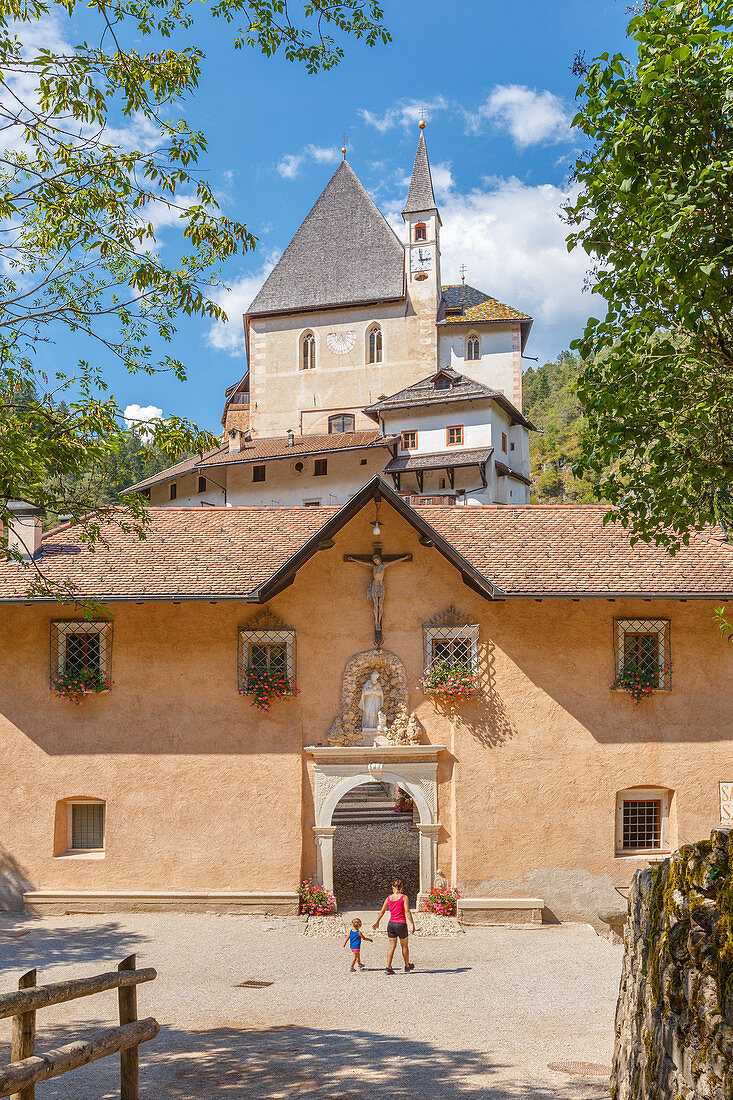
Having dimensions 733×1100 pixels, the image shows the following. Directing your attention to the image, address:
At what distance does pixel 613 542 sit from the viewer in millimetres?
16609

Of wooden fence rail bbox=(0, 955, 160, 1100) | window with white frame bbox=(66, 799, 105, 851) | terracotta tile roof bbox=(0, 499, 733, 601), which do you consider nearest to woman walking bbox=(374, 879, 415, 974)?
terracotta tile roof bbox=(0, 499, 733, 601)

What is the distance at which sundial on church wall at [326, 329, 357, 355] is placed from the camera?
5343 centimetres

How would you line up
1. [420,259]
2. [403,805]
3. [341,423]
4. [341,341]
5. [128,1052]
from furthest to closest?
[420,259] → [341,341] → [341,423] → [403,805] → [128,1052]

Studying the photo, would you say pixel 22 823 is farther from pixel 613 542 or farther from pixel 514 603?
pixel 613 542

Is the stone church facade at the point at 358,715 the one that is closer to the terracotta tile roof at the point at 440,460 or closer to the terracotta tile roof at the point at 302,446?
the terracotta tile roof at the point at 440,460

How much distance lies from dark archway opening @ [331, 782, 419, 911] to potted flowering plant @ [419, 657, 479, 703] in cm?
407

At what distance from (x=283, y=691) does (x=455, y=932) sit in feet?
16.3

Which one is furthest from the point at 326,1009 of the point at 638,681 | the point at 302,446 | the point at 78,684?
the point at 302,446

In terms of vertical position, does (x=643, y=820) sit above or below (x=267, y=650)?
below

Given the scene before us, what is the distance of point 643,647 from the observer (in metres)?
15.7

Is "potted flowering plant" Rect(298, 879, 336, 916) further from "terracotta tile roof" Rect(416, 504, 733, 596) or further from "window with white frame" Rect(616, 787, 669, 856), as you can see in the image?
"terracotta tile roof" Rect(416, 504, 733, 596)

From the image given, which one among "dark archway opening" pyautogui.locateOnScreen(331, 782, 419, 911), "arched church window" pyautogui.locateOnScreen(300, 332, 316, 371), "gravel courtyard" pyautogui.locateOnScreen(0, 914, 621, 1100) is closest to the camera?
"gravel courtyard" pyautogui.locateOnScreen(0, 914, 621, 1100)

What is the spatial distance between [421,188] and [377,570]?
46.5 m

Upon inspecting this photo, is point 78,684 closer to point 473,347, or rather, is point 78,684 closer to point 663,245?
point 663,245
